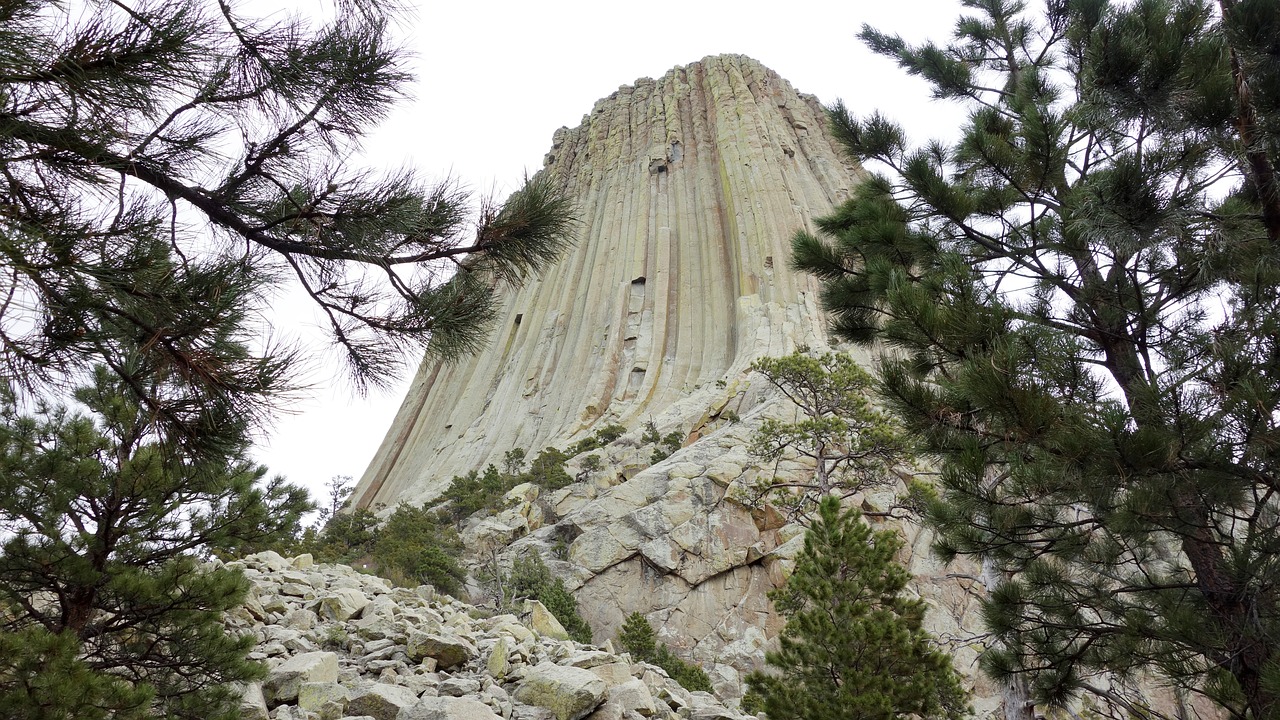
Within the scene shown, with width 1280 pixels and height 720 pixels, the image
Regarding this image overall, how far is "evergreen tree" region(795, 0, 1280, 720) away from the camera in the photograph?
377cm

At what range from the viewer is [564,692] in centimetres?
575

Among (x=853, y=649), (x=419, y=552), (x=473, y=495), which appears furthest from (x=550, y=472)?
(x=853, y=649)

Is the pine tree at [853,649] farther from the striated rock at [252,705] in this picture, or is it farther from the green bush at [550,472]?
the green bush at [550,472]

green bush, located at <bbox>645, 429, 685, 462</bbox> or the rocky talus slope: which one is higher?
green bush, located at <bbox>645, 429, 685, 462</bbox>

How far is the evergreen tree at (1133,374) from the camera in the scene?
12.4 feet

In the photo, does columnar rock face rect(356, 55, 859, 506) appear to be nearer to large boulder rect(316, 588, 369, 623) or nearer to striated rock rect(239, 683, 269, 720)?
large boulder rect(316, 588, 369, 623)

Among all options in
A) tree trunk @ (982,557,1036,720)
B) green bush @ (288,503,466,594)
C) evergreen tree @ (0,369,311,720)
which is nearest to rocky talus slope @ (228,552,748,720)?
evergreen tree @ (0,369,311,720)

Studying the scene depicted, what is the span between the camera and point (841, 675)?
823cm

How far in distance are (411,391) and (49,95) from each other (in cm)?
4340

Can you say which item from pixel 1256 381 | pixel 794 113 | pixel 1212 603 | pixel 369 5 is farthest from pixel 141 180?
pixel 794 113

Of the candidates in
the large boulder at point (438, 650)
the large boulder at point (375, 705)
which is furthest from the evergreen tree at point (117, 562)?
the large boulder at point (438, 650)

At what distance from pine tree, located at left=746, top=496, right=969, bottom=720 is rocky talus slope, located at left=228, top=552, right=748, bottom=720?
1474 millimetres

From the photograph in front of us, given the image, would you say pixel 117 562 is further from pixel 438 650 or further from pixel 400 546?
pixel 400 546

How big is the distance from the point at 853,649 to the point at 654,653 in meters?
6.02
